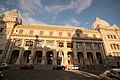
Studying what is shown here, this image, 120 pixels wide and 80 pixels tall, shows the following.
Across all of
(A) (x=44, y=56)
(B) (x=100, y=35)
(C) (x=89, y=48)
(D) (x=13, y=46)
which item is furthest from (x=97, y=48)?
(D) (x=13, y=46)

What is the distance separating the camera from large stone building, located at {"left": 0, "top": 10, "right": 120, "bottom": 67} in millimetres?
37844

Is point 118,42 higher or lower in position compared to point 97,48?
higher

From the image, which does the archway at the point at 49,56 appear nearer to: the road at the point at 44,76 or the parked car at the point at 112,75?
the road at the point at 44,76

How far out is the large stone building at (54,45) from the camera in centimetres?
3784

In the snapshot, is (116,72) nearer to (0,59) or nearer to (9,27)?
(0,59)

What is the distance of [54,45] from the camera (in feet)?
132

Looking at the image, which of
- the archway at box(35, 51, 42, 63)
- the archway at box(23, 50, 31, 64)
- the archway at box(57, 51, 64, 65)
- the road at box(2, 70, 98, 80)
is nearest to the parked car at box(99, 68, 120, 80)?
the road at box(2, 70, 98, 80)

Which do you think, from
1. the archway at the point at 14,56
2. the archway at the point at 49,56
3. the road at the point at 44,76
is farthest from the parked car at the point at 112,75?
the archway at the point at 14,56

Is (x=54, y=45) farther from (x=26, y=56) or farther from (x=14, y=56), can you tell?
(x=14, y=56)

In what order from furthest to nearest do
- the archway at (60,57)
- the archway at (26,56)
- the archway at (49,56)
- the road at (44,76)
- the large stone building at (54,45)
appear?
the archway at (49,56) < the archway at (60,57) < the archway at (26,56) < the large stone building at (54,45) < the road at (44,76)

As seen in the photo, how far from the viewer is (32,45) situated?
39.2 meters

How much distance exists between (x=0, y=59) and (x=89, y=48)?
109 ft

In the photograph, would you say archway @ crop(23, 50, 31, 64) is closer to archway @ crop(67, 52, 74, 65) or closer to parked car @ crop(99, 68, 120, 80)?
archway @ crop(67, 52, 74, 65)

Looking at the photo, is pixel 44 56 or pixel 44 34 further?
pixel 44 34
